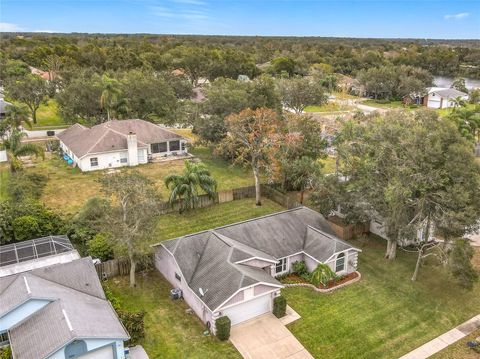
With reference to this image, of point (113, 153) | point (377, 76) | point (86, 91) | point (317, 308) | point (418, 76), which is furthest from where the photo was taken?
point (418, 76)

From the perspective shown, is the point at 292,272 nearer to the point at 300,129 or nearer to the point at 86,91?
the point at 300,129

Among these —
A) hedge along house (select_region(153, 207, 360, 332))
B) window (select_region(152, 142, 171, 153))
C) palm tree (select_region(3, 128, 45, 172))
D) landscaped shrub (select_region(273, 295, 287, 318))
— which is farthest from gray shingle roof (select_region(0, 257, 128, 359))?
window (select_region(152, 142, 171, 153))

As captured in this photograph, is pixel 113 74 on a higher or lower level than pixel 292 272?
higher

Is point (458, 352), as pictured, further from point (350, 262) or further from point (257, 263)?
point (257, 263)

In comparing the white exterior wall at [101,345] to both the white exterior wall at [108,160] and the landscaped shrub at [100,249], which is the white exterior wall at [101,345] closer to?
the landscaped shrub at [100,249]

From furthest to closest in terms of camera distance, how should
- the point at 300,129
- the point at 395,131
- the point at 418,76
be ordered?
the point at 418,76
the point at 300,129
the point at 395,131

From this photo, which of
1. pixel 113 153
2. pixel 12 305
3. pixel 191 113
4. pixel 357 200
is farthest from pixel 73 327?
pixel 191 113

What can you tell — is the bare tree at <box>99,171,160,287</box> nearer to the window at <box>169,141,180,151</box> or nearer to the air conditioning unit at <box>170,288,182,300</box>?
the air conditioning unit at <box>170,288,182,300</box>
